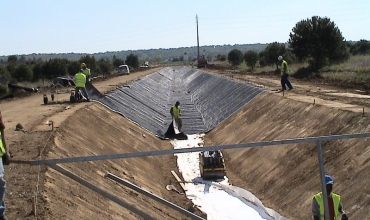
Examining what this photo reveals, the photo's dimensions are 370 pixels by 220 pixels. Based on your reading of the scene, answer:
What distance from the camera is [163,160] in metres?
22.7

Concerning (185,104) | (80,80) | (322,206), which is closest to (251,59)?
(185,104)

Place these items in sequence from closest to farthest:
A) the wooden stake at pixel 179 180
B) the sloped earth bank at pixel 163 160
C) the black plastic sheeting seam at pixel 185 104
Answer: the sloped earth bank at pixel 163 160 < the wooden stake at pixel 179 180 < the black plastic sheeting seam at pixel 185 104

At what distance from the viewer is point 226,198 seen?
16641mm

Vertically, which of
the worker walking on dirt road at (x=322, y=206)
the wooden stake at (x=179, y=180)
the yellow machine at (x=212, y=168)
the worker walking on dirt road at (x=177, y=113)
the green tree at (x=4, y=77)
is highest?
the worker walking on dirt road at (x=322, y=206)

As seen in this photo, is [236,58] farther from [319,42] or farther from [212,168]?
[212,168]

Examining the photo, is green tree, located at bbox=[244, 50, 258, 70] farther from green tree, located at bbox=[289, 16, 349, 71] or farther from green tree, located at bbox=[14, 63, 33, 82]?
green tree, located at bbox=[14, 63, 33, 82]

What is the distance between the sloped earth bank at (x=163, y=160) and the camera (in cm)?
1110

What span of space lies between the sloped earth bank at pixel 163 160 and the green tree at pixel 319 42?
23.0 m

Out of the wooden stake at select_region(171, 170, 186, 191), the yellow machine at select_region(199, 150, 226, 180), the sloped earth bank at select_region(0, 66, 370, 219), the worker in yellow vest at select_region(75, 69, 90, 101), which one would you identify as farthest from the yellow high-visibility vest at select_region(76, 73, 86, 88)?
the yellow machine at select_region(199, 150, 226, 180)

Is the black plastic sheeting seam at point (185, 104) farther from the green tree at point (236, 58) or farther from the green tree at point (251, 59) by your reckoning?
the green tree at point (236, 58)

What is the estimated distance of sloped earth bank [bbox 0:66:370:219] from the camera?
11102mm

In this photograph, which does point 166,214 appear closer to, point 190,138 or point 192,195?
point 192,195

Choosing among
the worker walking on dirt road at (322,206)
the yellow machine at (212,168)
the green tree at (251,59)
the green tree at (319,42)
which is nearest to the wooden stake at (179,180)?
the yellow machine at (212,168)

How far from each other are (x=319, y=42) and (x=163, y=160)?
103ft
